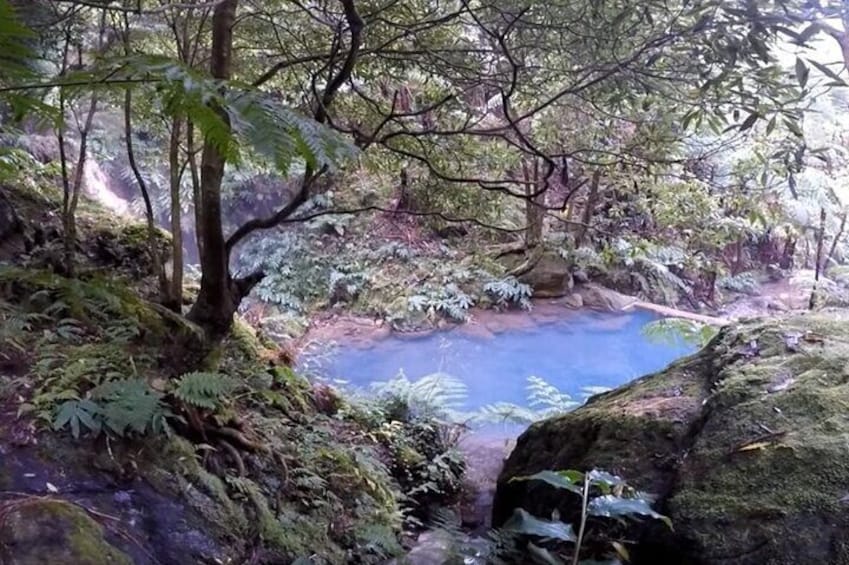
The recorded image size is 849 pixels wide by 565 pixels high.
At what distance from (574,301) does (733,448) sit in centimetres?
748

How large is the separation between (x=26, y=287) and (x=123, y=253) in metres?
1.31

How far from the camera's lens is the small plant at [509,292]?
870cm

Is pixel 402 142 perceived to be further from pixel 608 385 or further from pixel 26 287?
pixel 608 385

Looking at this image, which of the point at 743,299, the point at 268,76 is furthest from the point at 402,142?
the point at 743,299

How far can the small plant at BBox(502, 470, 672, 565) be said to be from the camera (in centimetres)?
142

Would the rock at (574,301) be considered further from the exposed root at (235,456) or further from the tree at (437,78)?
the exposed root at (235,456)

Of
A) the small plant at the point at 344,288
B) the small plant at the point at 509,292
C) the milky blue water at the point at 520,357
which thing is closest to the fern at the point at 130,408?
the milky blue water at the point at 520,357

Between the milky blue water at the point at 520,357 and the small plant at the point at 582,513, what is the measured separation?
14.6 ft

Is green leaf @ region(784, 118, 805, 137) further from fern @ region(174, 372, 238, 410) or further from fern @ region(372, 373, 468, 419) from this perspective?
fern @ region(372, 373, 468, 419)

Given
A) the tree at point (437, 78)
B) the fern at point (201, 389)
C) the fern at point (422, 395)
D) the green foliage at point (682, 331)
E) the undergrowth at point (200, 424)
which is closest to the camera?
the tree at point (437, 78)

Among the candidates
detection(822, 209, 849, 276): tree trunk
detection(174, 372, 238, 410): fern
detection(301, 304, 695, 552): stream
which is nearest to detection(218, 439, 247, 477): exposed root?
detection(174, 372, 238, 410): fern

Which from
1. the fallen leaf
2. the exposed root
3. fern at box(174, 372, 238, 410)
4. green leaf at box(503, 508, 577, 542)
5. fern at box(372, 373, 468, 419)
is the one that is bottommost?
fern at box(372, 373, 468, 419)

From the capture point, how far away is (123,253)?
3.85 metres

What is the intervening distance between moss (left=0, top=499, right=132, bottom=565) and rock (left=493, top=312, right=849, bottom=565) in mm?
1341
